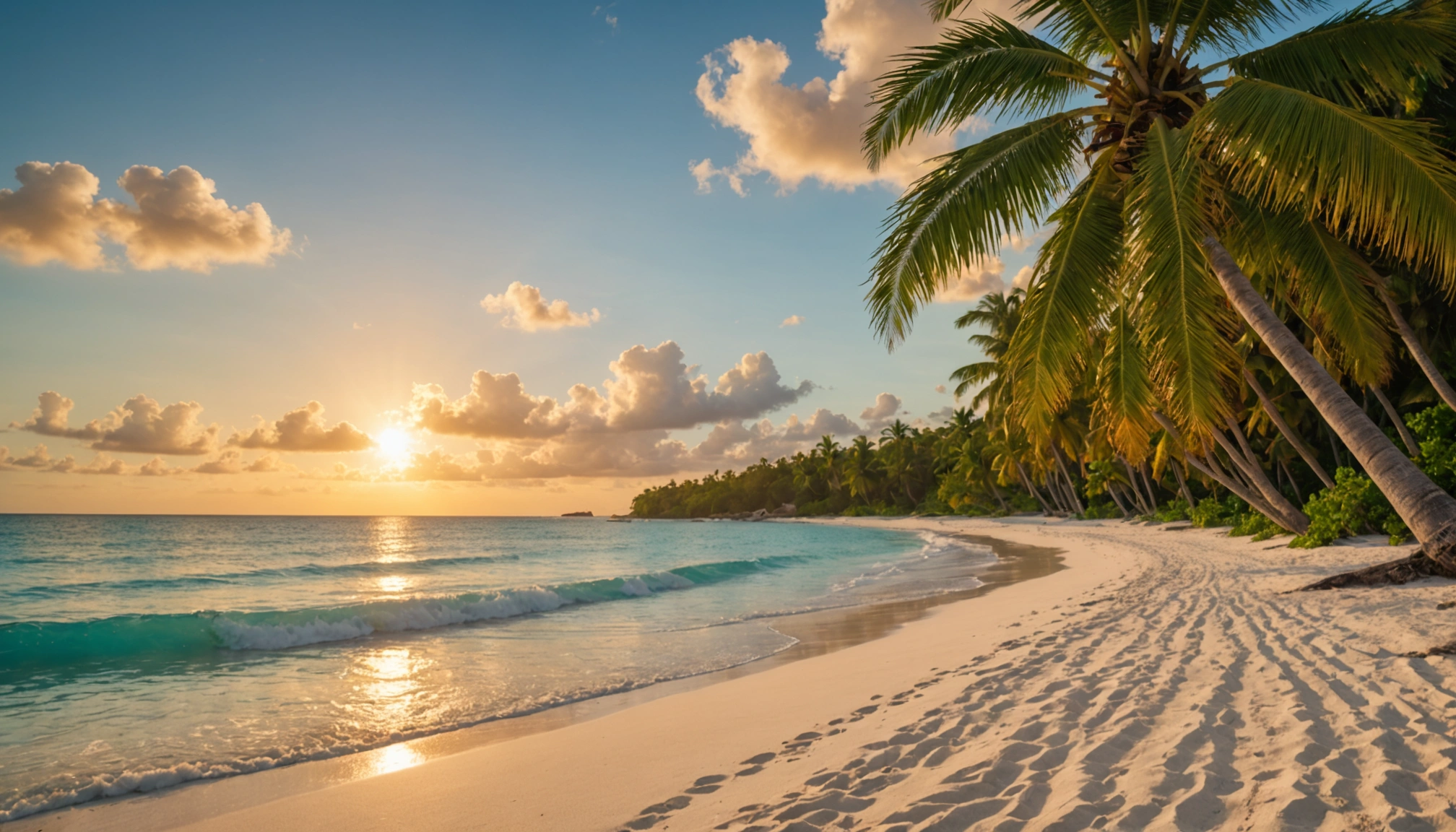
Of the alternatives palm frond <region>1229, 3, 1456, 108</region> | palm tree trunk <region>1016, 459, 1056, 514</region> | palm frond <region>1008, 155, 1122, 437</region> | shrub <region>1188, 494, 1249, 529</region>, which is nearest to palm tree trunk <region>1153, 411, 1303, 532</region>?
shrub <region>1188, 494, 1249, 529</region>

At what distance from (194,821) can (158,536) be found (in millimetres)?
63939

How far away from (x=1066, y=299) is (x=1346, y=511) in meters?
10.8

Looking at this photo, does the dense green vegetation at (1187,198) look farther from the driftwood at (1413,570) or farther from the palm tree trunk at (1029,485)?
the palm tree trunk at (1029,485)

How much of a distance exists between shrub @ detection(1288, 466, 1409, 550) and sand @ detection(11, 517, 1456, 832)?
7710 millimetres

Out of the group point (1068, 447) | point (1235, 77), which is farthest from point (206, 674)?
point (1068, 447)

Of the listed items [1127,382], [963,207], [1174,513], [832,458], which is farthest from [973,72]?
[832,458]

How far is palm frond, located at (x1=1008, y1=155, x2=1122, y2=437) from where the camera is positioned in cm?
748

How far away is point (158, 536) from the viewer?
5347cm

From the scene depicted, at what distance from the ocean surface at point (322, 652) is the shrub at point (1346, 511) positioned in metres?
6.72

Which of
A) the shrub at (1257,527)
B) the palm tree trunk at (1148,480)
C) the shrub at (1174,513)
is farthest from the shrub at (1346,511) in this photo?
the palm tree trunk at (1148,480)

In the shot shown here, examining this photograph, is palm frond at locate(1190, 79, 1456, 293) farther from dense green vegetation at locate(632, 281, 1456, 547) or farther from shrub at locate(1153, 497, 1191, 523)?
shrub at locate(1153, 497, 1191, 523)

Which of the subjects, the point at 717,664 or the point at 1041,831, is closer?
the point at 1041,831

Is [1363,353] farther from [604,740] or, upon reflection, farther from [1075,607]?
[604,740]

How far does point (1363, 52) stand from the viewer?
21.0 ft
